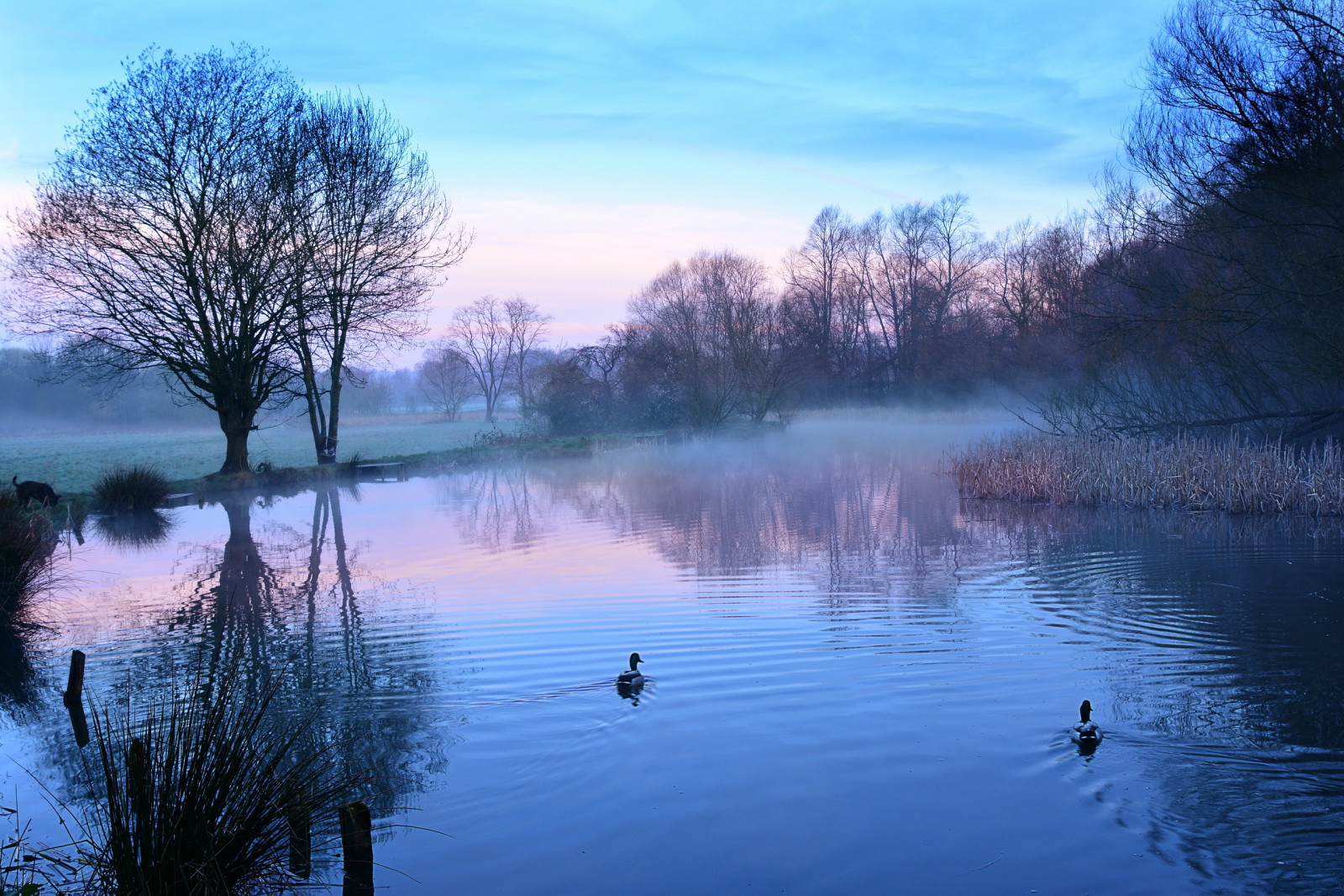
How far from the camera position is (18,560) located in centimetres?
916

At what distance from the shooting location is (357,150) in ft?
81.7

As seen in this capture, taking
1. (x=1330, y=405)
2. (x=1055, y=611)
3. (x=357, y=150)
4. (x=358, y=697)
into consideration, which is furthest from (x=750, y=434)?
(x=358, y=697)

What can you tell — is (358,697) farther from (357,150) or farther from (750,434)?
(750,434)

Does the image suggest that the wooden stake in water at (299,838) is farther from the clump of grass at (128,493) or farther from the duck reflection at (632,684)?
the clump of grass at (128,493)

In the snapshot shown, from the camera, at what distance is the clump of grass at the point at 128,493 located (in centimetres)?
1845

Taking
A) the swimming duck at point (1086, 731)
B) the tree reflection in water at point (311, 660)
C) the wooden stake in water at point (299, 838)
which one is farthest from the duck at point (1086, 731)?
the wooden stake in water at point (299, 838)

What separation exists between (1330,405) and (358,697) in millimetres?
15449

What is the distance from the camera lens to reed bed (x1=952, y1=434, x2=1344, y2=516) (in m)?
13.6

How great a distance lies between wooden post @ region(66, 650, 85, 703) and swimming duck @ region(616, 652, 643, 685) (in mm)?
3438

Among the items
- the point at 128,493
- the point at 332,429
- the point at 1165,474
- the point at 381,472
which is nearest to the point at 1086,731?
the point at 1165,474

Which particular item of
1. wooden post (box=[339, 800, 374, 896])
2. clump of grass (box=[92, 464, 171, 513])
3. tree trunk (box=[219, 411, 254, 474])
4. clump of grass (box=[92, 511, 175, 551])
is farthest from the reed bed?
tree trunk (box=[219, 411, 254, 474])

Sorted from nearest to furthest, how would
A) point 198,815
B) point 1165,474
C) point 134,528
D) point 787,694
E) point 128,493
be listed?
point 198,815 → point 787,694 → point 1165,474 → point 134,528 → point 128,493

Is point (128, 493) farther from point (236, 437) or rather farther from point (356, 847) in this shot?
point (356, 847)

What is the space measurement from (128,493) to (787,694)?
54.3 ft
